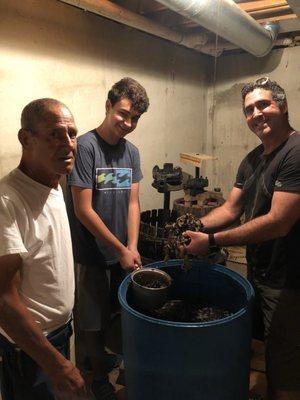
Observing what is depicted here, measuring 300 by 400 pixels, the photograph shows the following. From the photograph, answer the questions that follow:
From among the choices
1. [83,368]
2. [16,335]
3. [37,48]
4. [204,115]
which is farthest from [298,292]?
[204,115]

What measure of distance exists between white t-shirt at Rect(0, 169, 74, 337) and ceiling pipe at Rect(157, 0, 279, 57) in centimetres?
128

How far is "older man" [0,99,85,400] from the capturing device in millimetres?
923

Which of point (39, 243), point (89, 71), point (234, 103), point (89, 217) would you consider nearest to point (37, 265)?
point (39, 243)

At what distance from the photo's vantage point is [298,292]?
1438 mm

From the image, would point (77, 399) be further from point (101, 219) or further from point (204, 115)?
point (204, 115)

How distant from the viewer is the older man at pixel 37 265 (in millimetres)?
923

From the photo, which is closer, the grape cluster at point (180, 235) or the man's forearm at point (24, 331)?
the man's forearm at point (24, 331)

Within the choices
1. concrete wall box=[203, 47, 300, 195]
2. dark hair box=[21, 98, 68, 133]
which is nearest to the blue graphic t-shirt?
dark hair box=[21, 98, 68, 133]

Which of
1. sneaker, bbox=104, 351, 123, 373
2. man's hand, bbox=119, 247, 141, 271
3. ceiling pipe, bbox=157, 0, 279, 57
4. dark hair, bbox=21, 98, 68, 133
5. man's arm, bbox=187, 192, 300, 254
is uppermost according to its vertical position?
ceiling pipe, bbox=157, 0, 279, 57

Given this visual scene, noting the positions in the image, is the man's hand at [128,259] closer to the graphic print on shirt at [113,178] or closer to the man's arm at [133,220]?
the man's arm at [133,220]

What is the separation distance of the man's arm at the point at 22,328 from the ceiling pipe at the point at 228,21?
152 cm

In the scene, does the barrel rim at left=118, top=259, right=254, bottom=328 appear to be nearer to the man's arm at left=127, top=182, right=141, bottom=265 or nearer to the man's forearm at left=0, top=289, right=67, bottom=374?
the man's forearm at left=0, top=289, right=67, bottom=374

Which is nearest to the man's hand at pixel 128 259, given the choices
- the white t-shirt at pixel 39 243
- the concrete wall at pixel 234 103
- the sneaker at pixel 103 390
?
the white t-shirt at pixel 39 243

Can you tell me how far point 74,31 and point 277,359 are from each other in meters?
2.06
